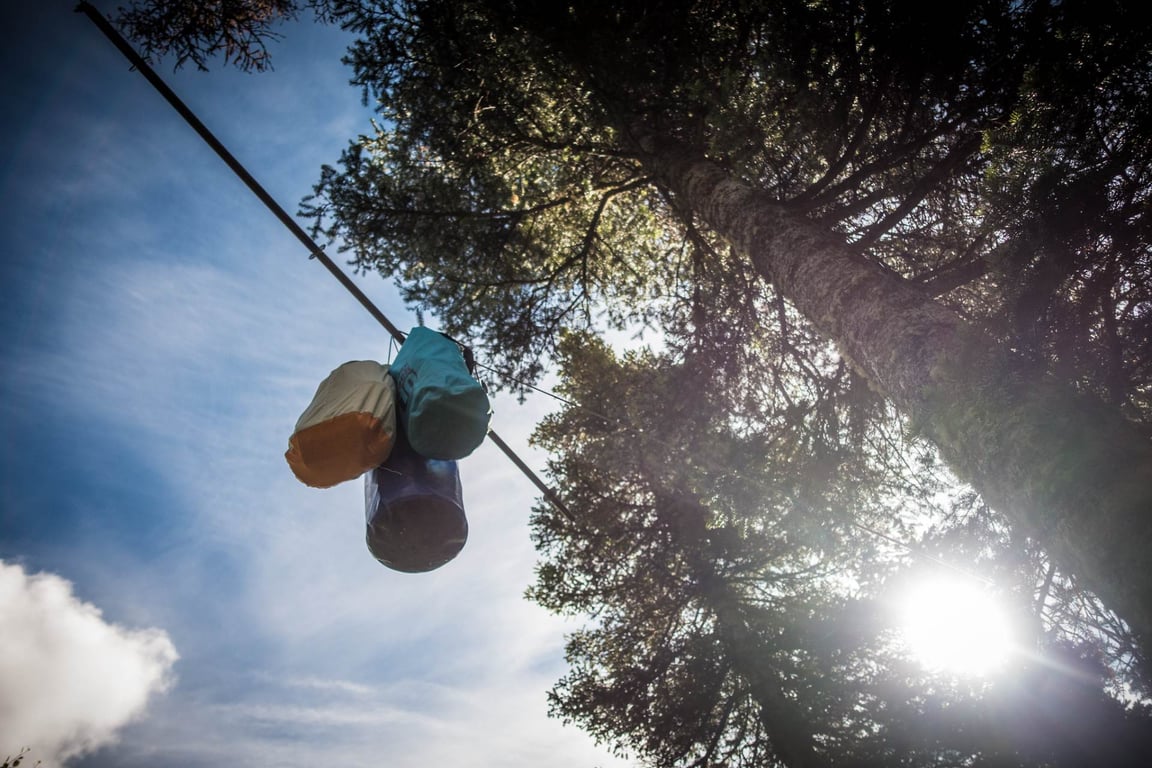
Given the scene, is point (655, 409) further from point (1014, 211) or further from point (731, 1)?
point (1014, 211)

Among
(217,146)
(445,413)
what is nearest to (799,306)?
(445,413)

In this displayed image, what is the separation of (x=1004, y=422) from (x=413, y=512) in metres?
2.33

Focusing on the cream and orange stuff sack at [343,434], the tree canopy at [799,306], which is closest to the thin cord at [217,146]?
the cream and orange stuff sack at [343,434]

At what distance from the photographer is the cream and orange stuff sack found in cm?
217

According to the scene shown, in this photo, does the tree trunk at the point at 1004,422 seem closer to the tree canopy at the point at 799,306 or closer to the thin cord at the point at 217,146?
the tree canopy at the point at 799,306

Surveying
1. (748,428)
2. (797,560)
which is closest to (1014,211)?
(748,428)

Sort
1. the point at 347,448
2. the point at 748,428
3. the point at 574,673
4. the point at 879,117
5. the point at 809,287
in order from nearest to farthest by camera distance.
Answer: the point at 347,448
the point at 809,287
the point at 879,117
the point at 748,428
the point at 574,673

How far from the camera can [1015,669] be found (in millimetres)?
4891

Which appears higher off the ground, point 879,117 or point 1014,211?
point 879,117

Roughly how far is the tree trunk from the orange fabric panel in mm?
2321

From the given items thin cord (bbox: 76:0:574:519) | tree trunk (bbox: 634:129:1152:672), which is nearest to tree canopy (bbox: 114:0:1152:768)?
tree trunk (bbox: 634:129:1152:672)

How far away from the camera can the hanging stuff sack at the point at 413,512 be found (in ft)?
7.68

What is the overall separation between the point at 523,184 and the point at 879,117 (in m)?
4.18

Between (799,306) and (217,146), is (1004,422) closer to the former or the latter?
(799,306)
